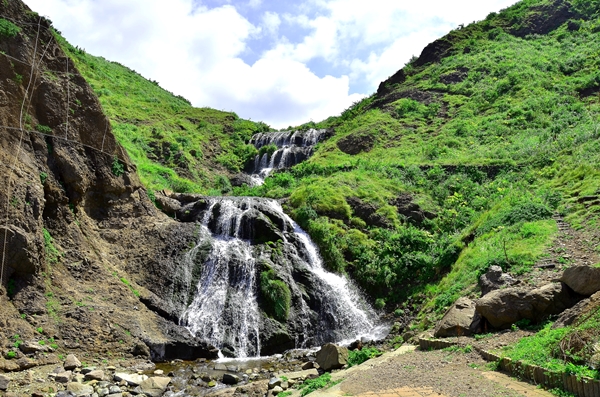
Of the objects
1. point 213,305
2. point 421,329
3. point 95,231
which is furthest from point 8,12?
point 421,329

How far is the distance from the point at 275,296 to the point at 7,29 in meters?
15.6

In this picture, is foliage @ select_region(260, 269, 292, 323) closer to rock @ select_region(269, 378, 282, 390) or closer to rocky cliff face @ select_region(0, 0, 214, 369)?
rocky cliff face @ select_region(0, 0, 214, 369)

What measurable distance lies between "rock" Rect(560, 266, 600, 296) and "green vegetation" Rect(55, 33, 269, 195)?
22.7 m

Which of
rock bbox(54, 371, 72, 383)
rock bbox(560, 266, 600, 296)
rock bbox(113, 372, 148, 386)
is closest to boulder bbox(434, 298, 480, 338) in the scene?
rock bbox(560, 266, 600, 296)

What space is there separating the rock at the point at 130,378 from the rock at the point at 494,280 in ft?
34.0

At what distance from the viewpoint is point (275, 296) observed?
18.9 metres

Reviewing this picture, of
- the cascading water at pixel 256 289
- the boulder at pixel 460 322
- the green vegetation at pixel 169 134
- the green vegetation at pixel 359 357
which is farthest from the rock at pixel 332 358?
the green vegetation at pixel 169 134

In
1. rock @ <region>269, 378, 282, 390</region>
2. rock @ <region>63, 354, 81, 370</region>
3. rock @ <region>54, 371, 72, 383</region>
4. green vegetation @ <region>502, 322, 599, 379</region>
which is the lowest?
rock @ <region>269, 378, 282, 390</region>

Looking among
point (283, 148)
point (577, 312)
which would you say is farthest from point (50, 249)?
point (283, 148)

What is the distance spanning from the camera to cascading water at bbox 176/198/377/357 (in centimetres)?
1769

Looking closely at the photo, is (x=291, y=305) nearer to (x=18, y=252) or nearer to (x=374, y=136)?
(x=18, y=252)

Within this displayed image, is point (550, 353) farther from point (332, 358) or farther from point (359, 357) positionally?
point (332, 358)

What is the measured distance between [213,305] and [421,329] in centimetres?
868

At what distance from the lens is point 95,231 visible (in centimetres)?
1914
